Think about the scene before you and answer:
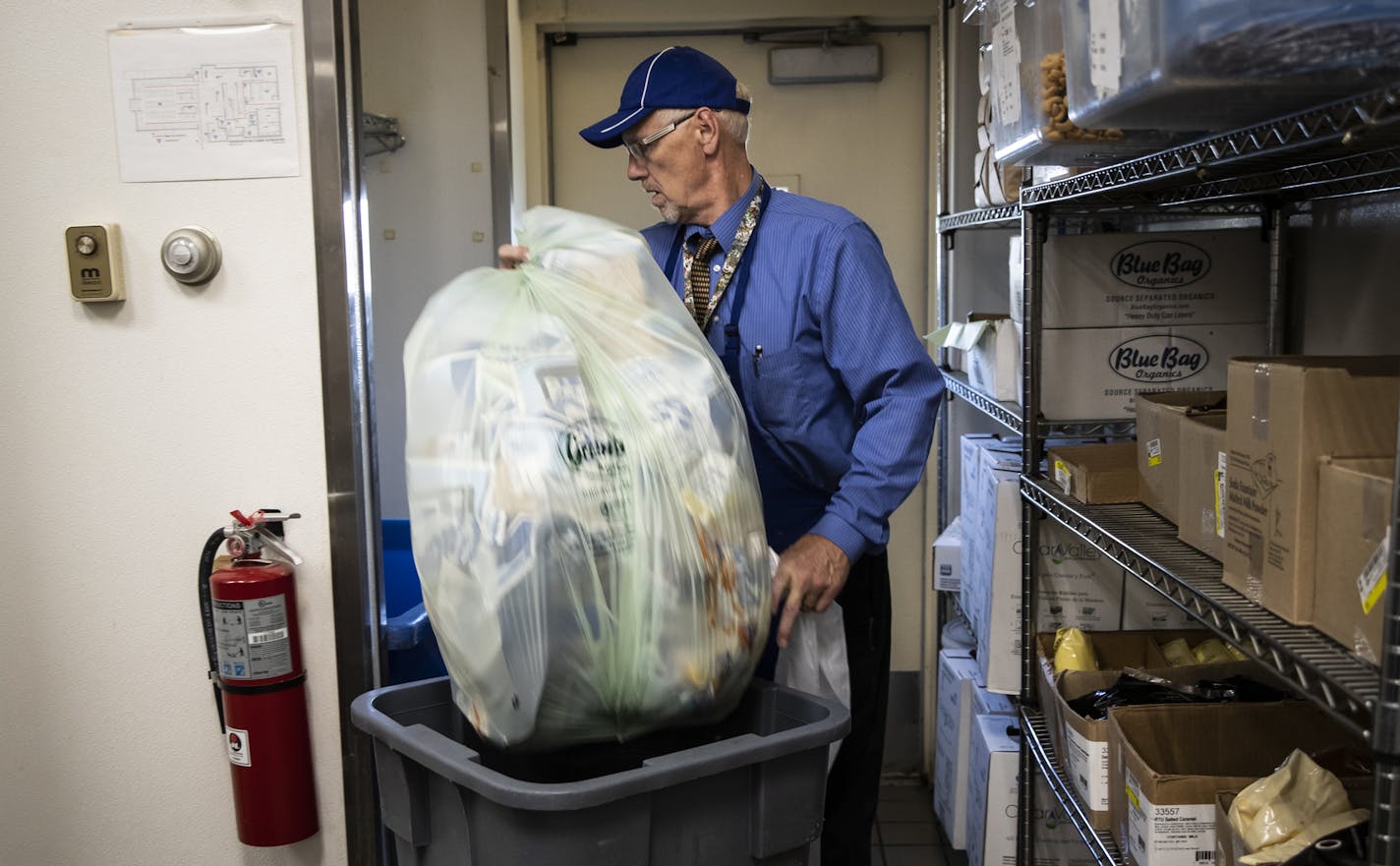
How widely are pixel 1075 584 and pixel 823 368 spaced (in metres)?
0.72

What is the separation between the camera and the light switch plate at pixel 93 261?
71.9 inches

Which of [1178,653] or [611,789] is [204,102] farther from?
[1178,653]

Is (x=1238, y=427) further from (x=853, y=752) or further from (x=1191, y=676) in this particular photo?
(x=853, y=752)

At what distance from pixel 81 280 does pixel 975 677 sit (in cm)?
206

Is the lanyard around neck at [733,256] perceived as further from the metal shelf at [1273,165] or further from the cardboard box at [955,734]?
the cardboard box at [955,734]

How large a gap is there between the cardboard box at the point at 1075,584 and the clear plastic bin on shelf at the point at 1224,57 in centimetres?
105

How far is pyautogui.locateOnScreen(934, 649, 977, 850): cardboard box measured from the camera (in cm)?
277

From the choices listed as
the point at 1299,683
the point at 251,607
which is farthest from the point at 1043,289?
the point at 251,607

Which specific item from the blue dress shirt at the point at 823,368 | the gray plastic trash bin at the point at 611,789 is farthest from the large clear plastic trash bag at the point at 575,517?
the blue dress shirt at the point at 823,368

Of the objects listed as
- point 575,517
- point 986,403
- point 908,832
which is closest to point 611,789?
point 575,517

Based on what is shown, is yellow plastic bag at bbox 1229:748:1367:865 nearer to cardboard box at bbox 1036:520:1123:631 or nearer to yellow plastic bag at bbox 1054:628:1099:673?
yellow plastic bag at bbox 1054:628:1099:673

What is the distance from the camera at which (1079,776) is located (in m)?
1.69

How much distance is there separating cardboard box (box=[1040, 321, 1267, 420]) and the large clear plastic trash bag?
3.14 feet

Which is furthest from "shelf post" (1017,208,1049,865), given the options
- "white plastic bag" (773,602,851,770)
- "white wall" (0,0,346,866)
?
"white wall" (0,0,346,866)
